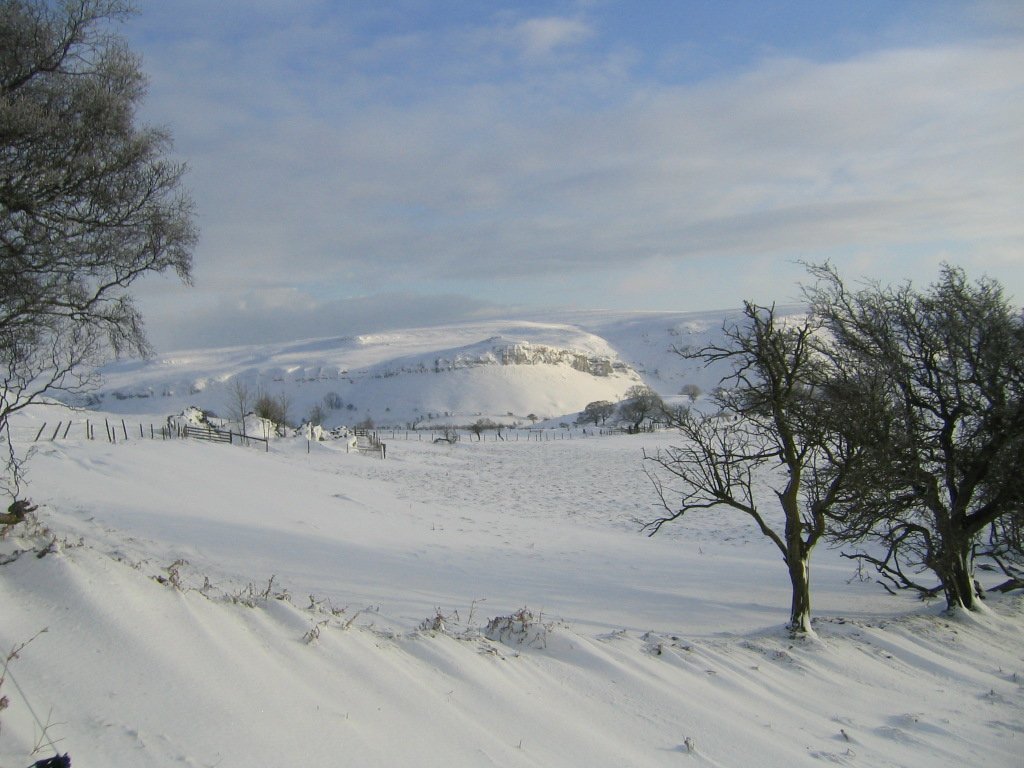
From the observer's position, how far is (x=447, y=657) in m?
5.46

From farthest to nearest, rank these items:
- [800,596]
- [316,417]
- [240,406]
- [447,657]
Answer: [316,417] → [240,406] → [800,596] → [447,657]

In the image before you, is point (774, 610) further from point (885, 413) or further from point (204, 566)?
point (204, 566)

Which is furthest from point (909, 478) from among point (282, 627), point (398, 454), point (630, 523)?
point (398, 454)

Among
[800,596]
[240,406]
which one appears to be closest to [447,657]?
[800,596]

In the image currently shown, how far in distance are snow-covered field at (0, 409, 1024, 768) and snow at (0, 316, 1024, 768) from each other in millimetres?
22

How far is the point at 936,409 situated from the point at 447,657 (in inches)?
336


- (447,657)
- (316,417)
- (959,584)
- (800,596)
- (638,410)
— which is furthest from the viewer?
(316,417)

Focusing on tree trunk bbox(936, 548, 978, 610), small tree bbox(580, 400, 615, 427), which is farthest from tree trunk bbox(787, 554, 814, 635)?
small tree bbox(580, 400, 615, 427)

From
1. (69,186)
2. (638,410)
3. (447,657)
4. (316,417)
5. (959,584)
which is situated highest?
(69,186)

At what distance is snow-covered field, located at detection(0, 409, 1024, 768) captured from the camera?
12.6ft

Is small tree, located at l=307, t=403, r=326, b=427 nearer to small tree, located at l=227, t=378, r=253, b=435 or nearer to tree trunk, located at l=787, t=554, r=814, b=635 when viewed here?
small tree, located at l=227, t=378, r=253, b=435

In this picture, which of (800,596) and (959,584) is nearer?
(800,596)

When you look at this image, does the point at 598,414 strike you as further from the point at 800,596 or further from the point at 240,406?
the point at 800,596

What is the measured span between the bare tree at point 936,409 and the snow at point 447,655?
4.59ft
